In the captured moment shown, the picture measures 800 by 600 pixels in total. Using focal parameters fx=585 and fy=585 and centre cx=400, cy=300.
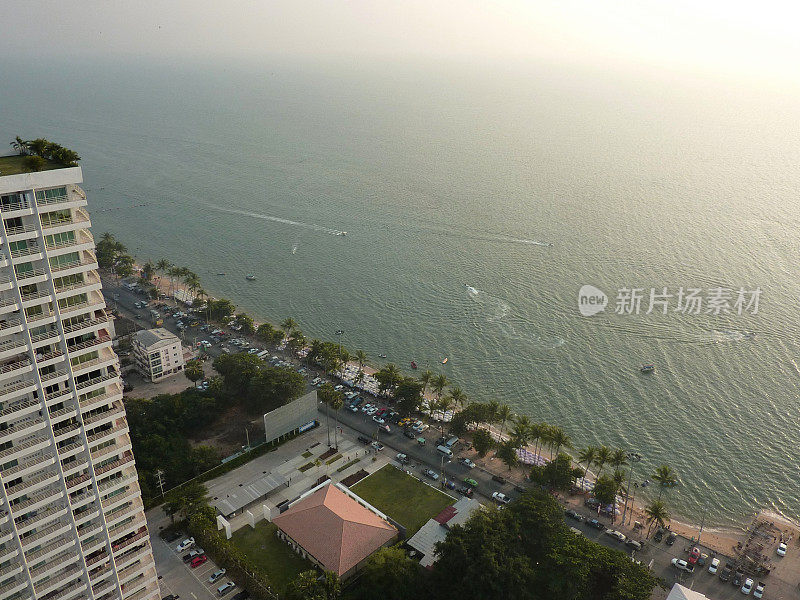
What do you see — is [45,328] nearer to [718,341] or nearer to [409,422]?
[409,422]

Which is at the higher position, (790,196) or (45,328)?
(45,328)

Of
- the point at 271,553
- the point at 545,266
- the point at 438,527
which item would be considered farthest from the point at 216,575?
the point at 545,266

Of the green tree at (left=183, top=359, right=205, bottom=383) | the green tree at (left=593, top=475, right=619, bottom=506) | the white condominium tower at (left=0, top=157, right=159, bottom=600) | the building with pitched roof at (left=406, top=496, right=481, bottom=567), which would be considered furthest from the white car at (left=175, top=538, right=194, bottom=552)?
the green tree at (left=593, top=475, right=619, bottom=506)

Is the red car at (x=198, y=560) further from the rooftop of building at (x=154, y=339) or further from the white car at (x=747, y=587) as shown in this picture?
the white car at (x=747, y=587)

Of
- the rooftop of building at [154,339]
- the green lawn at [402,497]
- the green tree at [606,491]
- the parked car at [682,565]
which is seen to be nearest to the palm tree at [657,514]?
the green tree at [606,491]

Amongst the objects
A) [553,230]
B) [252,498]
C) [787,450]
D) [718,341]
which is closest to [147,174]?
[553,230]
